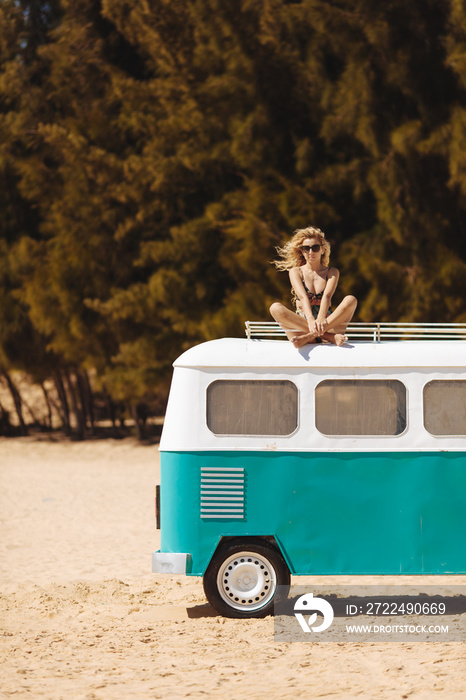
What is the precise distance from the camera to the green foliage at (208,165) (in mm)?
20094

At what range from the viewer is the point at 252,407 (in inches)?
275

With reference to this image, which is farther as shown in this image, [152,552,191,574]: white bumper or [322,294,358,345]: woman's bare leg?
[322,294,358,345]: woman's bare leg

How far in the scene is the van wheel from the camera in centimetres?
694

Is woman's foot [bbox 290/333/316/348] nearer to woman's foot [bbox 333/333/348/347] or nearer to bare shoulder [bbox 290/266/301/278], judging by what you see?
woman's foot [bbox 333/333/348/347]

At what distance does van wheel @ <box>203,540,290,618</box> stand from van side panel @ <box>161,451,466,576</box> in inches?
4.5

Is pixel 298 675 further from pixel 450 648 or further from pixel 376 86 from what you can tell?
pixel 376 86

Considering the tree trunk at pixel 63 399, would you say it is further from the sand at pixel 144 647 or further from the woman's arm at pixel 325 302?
the woman's arm at pixel 325 302

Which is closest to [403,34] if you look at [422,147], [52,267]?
[422,147]

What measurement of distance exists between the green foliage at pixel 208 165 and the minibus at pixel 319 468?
1300 cm

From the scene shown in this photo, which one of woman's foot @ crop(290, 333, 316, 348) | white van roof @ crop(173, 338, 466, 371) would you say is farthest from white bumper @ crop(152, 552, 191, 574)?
woman's foot @ crop(290, 333, 316, 348)

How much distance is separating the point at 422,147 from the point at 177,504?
571 inches

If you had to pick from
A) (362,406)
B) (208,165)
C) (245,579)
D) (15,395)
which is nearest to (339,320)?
(362,406)

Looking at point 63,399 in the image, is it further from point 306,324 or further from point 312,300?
point 306,324

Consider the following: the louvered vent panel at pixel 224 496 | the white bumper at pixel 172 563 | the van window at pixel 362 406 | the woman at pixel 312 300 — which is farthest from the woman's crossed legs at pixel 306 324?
the white bumper at pixel 172 563
